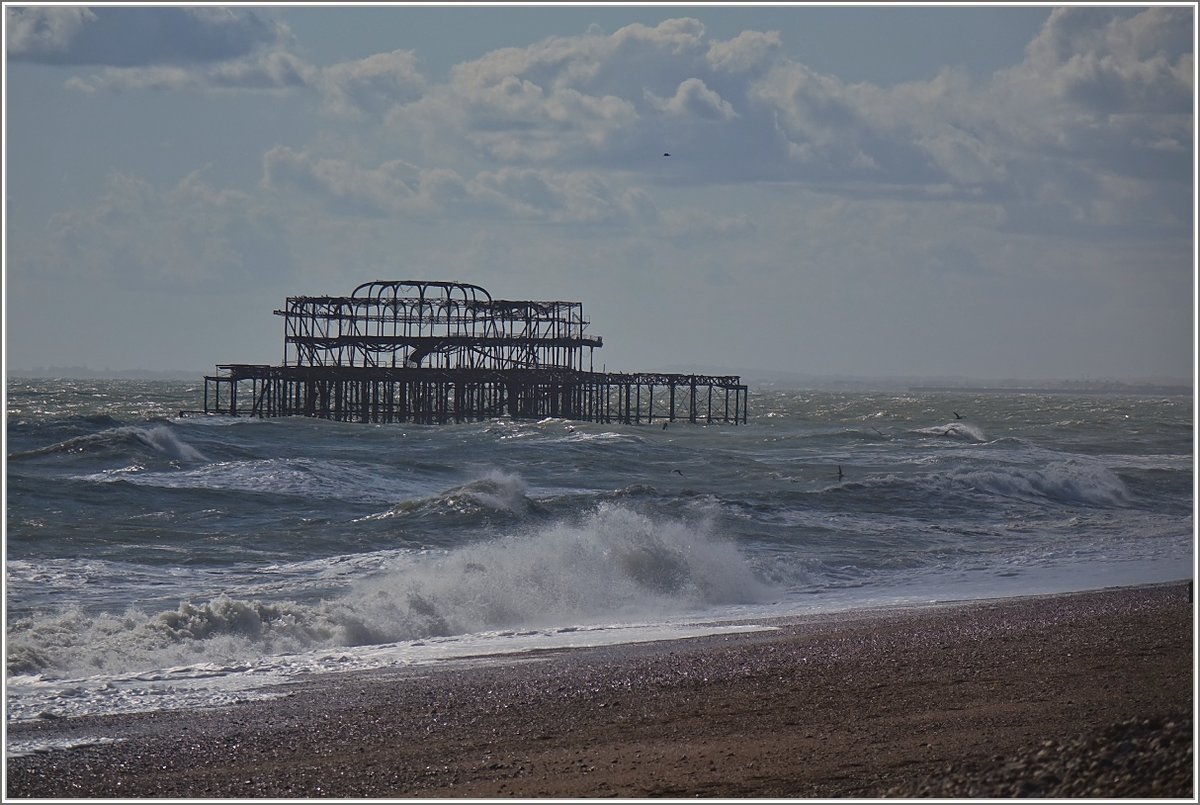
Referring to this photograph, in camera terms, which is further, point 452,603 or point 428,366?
point 428,366

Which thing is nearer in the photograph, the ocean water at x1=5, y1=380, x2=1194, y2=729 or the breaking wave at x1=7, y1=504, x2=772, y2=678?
the breaking wave at x1=7, y1=504, x2=772, y2=678

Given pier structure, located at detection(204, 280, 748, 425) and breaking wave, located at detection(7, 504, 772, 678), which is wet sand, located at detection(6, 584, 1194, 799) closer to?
breaking wave, located at detection(7, 504, 772, 678)

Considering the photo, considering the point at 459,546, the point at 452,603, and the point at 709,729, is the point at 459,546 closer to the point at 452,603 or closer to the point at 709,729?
the point at 452,603

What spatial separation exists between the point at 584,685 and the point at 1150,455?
40.9 m

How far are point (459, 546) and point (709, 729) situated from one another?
41.2 ft

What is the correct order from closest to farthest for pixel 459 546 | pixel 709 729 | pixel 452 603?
pixel 709 729 < pixel 452 603 < pixel 459 546

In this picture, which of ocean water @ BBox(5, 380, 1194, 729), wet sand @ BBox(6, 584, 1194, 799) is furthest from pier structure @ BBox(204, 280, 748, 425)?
wet sand @ BBox(6, 584, 1194, 799)

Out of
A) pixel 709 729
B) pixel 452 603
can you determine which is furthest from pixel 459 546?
pixel 709 729

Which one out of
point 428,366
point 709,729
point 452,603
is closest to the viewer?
point 709,729

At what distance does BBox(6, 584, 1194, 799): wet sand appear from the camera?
22.3ft

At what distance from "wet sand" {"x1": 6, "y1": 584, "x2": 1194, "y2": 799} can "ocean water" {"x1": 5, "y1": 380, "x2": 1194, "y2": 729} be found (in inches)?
55.8

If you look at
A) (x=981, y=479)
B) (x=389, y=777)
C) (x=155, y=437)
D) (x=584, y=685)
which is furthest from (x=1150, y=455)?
(x=389, y=777)

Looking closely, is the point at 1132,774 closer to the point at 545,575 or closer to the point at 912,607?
the point at 912,607

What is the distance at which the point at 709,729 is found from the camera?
855 cm
